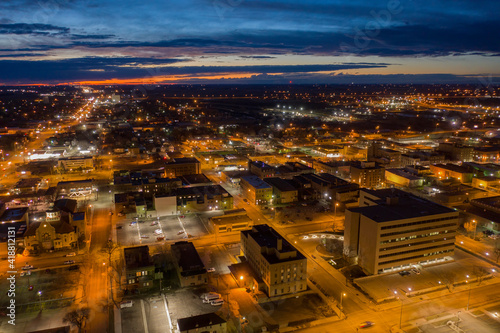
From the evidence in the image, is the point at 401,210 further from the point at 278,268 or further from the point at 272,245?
the point at 278,268

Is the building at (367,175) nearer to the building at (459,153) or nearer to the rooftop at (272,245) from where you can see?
the building at (459,153)

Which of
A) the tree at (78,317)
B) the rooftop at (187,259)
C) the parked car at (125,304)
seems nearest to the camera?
the tree at (78,317)

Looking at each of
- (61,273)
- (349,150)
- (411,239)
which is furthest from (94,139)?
(411,239)

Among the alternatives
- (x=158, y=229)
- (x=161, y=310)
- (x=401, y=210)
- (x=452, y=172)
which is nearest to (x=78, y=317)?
(x=161, y=310)

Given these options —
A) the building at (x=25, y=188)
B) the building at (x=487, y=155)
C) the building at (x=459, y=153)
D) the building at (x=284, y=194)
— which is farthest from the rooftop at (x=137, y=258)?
the building at (x=487, y=155)

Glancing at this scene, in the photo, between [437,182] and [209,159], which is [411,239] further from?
[209,159]

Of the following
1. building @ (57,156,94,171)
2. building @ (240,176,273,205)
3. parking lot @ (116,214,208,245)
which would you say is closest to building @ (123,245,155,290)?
parking lot @ (116,214,208,245)

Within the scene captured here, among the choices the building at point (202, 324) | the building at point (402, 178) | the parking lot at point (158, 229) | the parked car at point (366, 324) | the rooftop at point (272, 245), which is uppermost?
the rooftop at point (272, 245)
